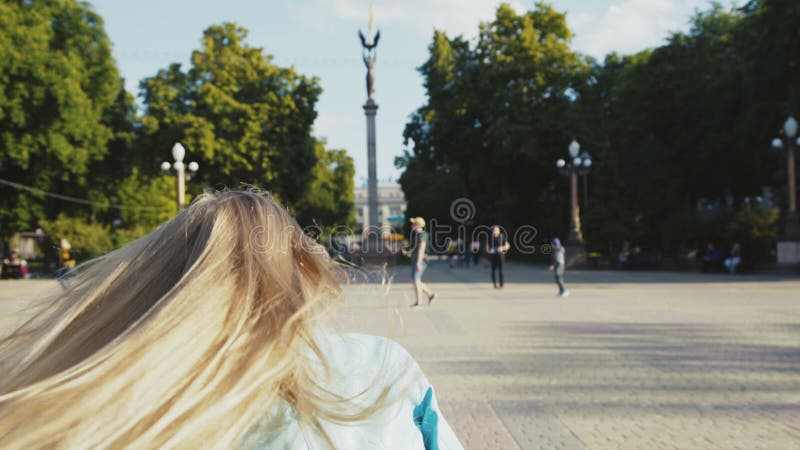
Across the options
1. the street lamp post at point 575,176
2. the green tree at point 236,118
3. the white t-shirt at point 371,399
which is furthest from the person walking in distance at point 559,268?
the green tree at point 236,118

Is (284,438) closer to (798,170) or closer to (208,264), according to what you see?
(208,264)

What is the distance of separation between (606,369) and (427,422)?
6438mm

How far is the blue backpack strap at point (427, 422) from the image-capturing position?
143cm

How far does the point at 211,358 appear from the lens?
3.88ft

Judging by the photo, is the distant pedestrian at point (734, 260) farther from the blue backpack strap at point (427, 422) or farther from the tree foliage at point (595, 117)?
the blue backpack strap at point (427, 422)

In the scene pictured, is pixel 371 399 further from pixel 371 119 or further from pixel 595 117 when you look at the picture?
pixel 595 117

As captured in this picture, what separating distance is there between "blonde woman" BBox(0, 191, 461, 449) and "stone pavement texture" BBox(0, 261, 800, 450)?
0.26m

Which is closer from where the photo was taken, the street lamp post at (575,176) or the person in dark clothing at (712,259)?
the person in dark clothing at (712,259)

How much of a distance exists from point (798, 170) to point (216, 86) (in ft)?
95.5

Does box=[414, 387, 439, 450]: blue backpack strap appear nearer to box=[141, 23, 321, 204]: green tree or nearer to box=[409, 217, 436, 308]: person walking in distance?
box=[409, 217, 436, 308]: person walking in distance

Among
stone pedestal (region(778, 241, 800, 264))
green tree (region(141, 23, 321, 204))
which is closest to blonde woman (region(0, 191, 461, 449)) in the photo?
stone pedestal (region(778, 241, 800, 264))

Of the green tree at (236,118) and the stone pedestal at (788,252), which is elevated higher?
the green tree at (236,118)

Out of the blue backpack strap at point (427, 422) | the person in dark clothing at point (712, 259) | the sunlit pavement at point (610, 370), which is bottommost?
the sunlit pavement at point (610, 370)

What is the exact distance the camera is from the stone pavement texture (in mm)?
4898
